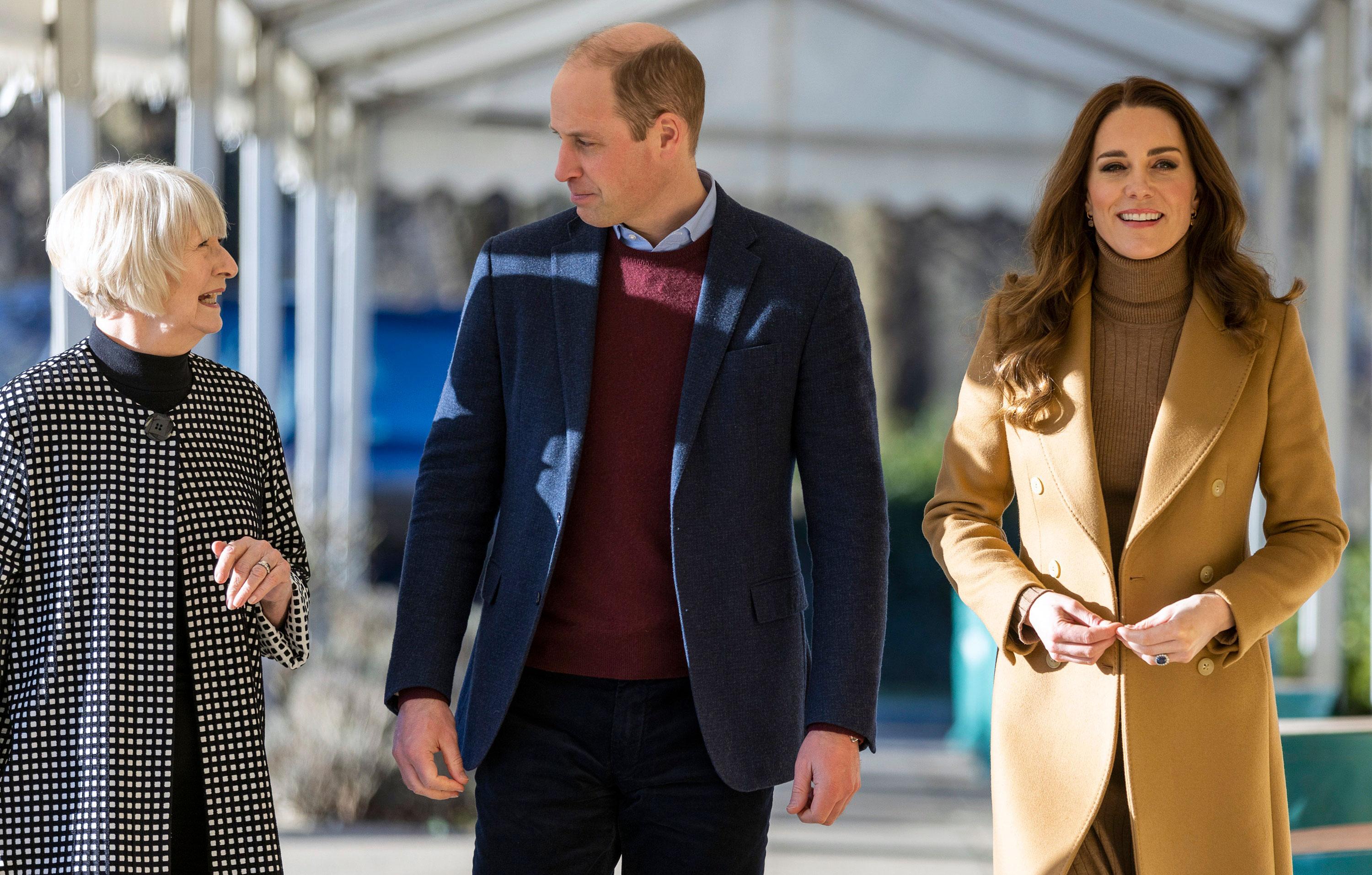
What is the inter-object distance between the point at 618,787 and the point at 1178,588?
833 millimetres

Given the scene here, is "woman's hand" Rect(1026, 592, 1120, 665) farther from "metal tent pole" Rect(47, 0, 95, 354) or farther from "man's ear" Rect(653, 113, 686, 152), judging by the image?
"metal tent pole" Rect(47, 0, 95, 354)

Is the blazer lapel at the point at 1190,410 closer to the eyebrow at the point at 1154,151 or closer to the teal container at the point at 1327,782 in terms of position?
the eyebrow at the point at 1154,151

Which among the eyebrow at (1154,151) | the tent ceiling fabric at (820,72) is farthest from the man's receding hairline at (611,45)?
the tent ceiling fabric at (820,72)

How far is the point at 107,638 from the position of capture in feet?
6.31

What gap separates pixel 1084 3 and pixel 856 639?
469 cm

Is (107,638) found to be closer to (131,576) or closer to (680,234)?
(131,576)

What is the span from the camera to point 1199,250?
2.20 meters

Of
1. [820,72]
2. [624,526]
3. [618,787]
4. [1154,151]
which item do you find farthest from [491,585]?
[820,72]

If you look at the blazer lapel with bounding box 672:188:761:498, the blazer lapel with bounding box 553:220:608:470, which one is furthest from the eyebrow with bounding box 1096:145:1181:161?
the blazer lapel with bounding box 553:220:608:470

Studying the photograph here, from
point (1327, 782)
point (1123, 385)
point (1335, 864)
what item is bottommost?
point (1335, 864)

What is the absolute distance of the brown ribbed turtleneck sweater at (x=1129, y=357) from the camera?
2.14m

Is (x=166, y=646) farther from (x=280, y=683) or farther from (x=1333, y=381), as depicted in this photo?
(x=1333, y=381)

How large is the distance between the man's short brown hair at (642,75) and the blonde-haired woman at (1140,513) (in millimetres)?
599

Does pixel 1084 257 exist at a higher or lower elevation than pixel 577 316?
higher
